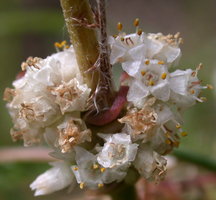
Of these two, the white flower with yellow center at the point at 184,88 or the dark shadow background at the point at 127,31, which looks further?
the dark shadow background at the point at 127,31

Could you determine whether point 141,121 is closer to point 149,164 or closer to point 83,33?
point 149,164

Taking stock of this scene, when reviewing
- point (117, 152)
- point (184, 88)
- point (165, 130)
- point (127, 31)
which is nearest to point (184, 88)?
point (184, 88)

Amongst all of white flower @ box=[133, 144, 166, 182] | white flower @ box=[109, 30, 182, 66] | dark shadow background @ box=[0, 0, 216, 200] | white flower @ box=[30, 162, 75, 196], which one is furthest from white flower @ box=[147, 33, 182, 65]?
white flower @ box=[30, 162, 75, 196]

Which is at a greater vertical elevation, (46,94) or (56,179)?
(46,94)

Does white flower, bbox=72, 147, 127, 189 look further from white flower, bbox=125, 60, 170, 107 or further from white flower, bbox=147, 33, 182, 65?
white flower, bbox=147, 33, 182, 65

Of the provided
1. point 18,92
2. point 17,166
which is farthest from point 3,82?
point 18,92

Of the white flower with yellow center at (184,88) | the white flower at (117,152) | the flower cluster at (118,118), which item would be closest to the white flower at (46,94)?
the flower cluster at (118,118)

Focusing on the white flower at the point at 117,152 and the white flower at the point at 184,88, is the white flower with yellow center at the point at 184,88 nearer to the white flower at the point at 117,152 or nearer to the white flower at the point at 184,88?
the white flower at the point at 184,88
